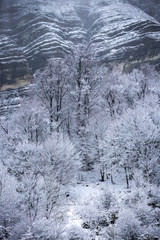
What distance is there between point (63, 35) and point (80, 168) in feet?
426

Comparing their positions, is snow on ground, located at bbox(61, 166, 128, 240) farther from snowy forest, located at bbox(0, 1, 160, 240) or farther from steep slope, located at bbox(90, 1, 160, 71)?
steep slope, located at bbox(90, 1, 160, 71)

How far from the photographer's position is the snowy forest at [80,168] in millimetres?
9641

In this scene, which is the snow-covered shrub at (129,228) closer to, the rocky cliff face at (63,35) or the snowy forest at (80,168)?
the snowy forest at (80,168)

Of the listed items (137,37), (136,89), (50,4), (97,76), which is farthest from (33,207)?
(50,4)

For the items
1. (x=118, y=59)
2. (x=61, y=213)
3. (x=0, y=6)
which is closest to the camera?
(x=61, y=213)

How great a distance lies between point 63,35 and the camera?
431ft

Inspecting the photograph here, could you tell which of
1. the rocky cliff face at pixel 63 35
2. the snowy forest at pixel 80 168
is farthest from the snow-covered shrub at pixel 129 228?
the rocky cliff face at pixel 63 35

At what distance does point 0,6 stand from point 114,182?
756 ft

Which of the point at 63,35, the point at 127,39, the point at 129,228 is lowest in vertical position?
the point at 129,228

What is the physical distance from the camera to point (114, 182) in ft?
58.7

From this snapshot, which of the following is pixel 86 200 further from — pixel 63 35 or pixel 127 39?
pixel 63 35

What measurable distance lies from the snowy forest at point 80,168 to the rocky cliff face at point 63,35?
191ft

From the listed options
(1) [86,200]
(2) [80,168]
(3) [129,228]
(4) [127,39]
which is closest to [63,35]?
(4) [127,39]

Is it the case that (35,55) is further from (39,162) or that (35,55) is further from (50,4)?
(39,162)
